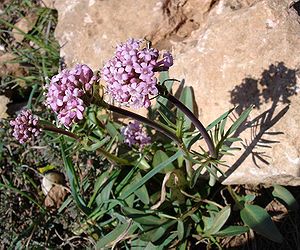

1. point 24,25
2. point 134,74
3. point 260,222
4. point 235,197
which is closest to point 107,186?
point 235,197

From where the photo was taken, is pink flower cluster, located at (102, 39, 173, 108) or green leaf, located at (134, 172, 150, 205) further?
green leaf, located at (134, 172, 150, 205)

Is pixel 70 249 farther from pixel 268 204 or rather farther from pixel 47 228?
pixel 268 204

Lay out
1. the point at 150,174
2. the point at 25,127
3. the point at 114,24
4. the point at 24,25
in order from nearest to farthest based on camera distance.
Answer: the point at 25,127 < the point at 150,174 < the point at 114,24 < the point at 24,25

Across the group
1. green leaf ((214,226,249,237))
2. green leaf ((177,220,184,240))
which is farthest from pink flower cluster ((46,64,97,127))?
green leaf ((214,226,249,237))

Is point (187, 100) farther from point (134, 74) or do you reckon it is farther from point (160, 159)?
point (134, 74)

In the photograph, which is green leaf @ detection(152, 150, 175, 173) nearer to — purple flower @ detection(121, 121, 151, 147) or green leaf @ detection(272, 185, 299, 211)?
purple flower @ detection(121, 121, 151, 147)

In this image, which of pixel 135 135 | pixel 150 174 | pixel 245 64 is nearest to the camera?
pixel 150 174
